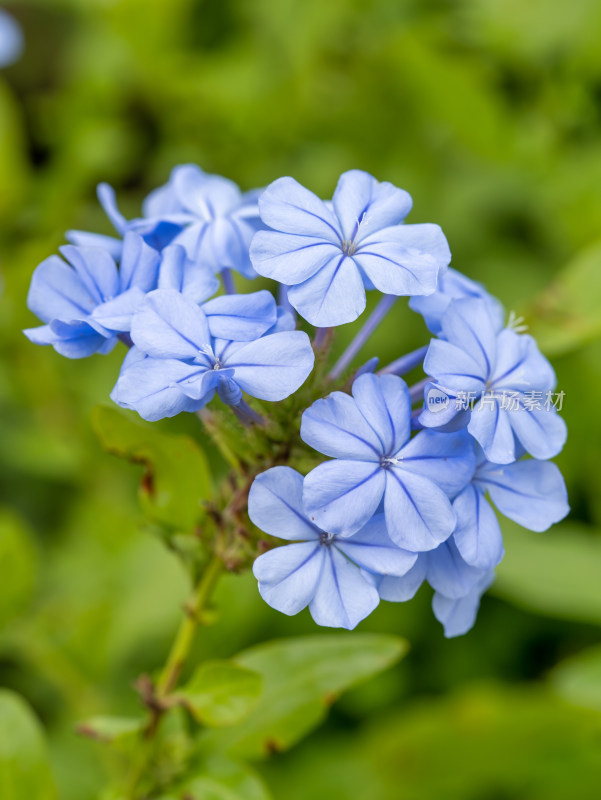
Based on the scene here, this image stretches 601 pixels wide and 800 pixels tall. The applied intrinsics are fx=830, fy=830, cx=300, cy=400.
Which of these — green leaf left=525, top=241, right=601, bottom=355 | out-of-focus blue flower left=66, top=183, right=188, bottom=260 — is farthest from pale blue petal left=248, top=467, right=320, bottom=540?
green leaf left=525, top=241, right=601, bottom=355

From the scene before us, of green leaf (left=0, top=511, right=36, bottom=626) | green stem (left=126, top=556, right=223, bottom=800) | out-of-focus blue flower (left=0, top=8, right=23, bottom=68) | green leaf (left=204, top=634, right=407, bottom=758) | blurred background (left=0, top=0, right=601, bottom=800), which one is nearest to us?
green stem (left=126, top=556, right=223, bottom=800)

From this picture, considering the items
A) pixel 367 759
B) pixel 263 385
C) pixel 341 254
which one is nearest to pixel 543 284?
pixel 367 759

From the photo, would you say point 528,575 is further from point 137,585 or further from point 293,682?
point 137,585

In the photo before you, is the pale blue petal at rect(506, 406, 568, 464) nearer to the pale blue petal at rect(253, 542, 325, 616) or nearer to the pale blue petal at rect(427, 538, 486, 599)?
the pale blue petal at rect(427, 538, 486, 599)

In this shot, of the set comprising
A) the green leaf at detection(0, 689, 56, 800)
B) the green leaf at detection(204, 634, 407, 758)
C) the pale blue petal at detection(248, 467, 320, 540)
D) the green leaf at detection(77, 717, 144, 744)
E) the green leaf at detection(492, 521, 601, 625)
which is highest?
the pale blue petal at detection(248, 467, 320, 540)

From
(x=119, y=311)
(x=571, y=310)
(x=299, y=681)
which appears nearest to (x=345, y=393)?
(x=119, y=311)

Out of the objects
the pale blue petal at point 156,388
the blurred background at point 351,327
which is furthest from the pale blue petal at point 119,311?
the blurred background at point 351,327

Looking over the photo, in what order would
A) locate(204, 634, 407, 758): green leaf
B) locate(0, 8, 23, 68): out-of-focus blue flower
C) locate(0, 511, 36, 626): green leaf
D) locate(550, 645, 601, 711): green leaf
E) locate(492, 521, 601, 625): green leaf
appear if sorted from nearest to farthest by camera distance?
locate(204, 634, 407, 758): green leaf
locate(550, 645, 601, 711): green leaf
locate(0, 511, 36, 626): green leaf
locate(492, 521, 601, 625): green leaf
locate(0, 8, 23, 68): out-of-focus blue flower
